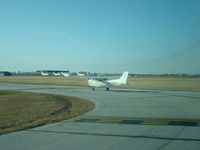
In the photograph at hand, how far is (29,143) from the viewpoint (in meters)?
9.98

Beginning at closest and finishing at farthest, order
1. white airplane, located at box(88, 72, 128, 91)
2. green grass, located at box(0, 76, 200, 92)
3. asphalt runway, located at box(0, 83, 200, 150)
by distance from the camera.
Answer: asphalt runway, located at box(0, 83, 200, 150) → white airplane, located at box(88, 72, 128, 91) → green grass, located at box(0, 76, 200, 92)

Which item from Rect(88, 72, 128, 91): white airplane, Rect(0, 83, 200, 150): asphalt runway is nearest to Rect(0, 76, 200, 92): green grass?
Rect(88, 72, 128, 91): white airplane

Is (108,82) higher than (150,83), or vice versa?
(108,82)

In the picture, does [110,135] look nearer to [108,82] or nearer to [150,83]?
[108,82]

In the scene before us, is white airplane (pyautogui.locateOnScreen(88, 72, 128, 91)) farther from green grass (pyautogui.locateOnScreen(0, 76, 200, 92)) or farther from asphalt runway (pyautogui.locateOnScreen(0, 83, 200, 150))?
asphalt runway (pyautogui.locateOnScreen(0, 83, 200, 150))

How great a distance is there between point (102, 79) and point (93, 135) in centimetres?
3426

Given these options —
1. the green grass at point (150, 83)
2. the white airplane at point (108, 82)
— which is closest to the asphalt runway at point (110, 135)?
the white airplane at point (108, 82)

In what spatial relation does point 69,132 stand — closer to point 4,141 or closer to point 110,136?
point 110,136

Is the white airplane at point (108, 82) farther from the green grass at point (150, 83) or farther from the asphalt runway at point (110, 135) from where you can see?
the asphalt runway at point (110, 135)

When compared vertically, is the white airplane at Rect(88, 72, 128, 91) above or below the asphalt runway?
above

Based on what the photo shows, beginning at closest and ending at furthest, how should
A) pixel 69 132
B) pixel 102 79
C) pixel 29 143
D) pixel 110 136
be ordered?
pixel 29 143 < pixel 110 136 < pixel 69 132 < pixel 102 79

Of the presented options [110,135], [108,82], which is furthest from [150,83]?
[110,135]

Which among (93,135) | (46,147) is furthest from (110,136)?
(46,147)

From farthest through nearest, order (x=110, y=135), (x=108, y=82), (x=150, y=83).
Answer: (x=150, y=83), (x=108, y=82), (x=110, y=135)
